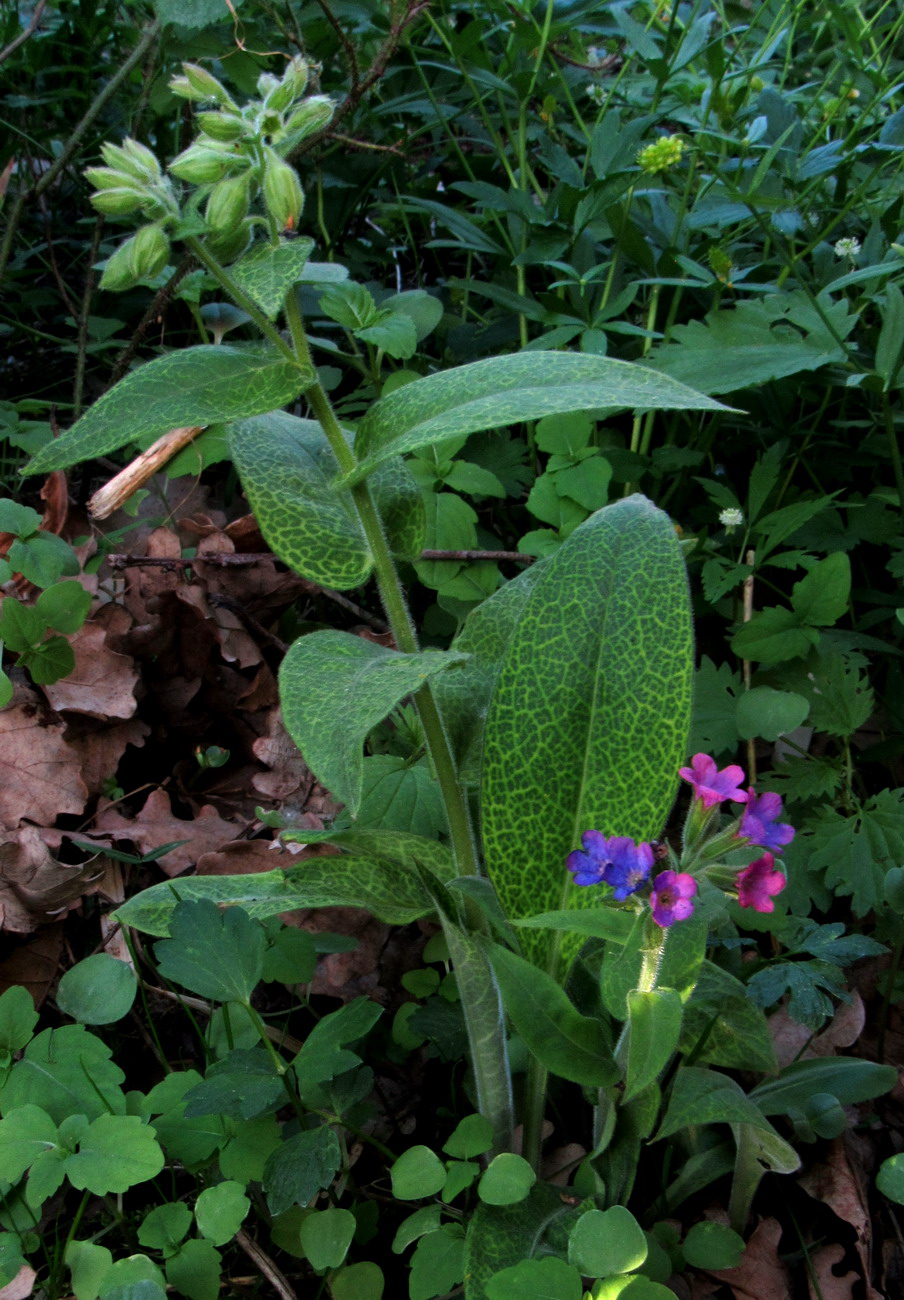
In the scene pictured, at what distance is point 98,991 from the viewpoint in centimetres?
147

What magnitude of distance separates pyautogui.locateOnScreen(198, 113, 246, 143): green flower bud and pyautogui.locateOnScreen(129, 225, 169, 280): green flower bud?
4.8 inches

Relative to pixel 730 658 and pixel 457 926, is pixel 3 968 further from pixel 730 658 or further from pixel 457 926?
pixel 730 658

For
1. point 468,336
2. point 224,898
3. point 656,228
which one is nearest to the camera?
point 224,898

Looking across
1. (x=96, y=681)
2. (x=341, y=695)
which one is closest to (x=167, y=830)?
(x=96, y=681)

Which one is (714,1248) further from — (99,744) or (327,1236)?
(99,744)

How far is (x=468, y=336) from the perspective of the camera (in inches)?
100

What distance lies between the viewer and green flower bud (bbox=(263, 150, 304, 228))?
117 centimetres

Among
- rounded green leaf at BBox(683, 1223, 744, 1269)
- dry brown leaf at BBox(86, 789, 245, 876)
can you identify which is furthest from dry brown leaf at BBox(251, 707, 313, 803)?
rounded green leaf at BBox(683, 1223, 744, 1269)

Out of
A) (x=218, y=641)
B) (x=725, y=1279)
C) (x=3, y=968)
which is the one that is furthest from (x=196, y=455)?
(x=725, y=1279)

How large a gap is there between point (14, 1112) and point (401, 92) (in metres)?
2.62

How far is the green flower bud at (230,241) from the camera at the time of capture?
4.02 ft

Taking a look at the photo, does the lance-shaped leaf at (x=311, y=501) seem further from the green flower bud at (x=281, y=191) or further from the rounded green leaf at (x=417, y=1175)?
the rounded green leaf at (x=417, y=1175)

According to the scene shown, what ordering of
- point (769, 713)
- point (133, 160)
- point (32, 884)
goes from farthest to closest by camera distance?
point (769, 713), point (32, 884), point (133, 160)

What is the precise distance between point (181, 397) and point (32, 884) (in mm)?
894
